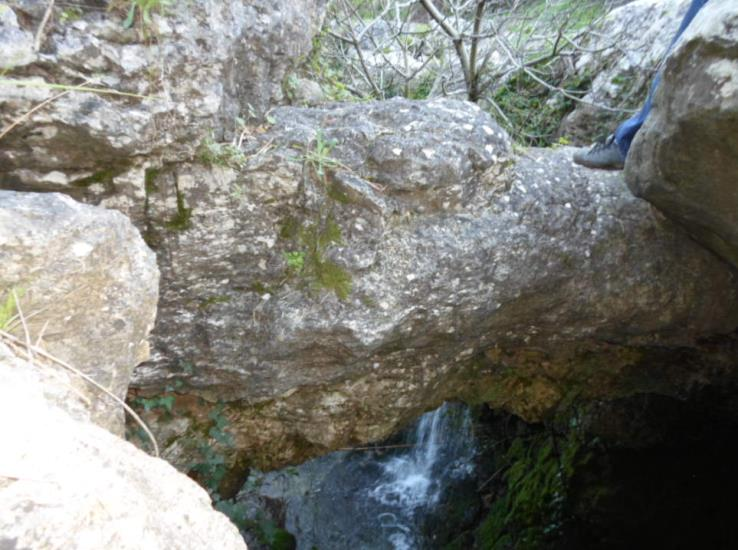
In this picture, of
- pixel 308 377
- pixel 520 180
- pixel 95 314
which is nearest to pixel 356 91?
pixel 520 180

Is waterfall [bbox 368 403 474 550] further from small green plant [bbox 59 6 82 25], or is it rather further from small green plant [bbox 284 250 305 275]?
small green plant [bbox 59 6 82 25]

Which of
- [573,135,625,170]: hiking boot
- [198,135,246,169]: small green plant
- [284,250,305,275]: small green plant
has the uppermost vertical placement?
[573,135,625,170]: hiking boot

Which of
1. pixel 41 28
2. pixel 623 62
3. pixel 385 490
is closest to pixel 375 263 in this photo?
pixel 41 28

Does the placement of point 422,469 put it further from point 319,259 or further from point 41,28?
point 41,28

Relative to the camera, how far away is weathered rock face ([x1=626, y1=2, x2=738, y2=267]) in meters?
1.87

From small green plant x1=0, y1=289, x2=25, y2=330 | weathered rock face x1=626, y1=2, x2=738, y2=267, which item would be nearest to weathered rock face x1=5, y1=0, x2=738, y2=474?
weathered rock face x1=626, y1=2, x2=738, y2=267

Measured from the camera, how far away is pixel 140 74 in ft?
6.31

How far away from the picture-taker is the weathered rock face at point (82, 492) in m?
0.76

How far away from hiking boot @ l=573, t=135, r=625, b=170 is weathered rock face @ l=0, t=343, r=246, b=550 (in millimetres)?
2300

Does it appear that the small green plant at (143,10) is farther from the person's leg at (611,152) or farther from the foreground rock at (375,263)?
the person's leg at (611,152)

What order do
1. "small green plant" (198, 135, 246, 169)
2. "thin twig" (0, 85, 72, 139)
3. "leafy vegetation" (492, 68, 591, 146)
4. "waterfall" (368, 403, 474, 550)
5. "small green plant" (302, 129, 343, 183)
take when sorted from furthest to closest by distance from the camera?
1. "waterfall" (368, 403, 474, 550)
2. "leafy vegetation" (492, 68, 591, 146)
3. "small green plant" (302, 129, 343, 183)
4. "small green plant" (198, 135, 246, 169)
5. "thin twig" (0, 85, 72, 139)

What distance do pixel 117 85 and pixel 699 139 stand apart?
6.10 feet

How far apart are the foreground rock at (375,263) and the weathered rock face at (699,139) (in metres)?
0.26

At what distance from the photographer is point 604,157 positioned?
2.77 meters
